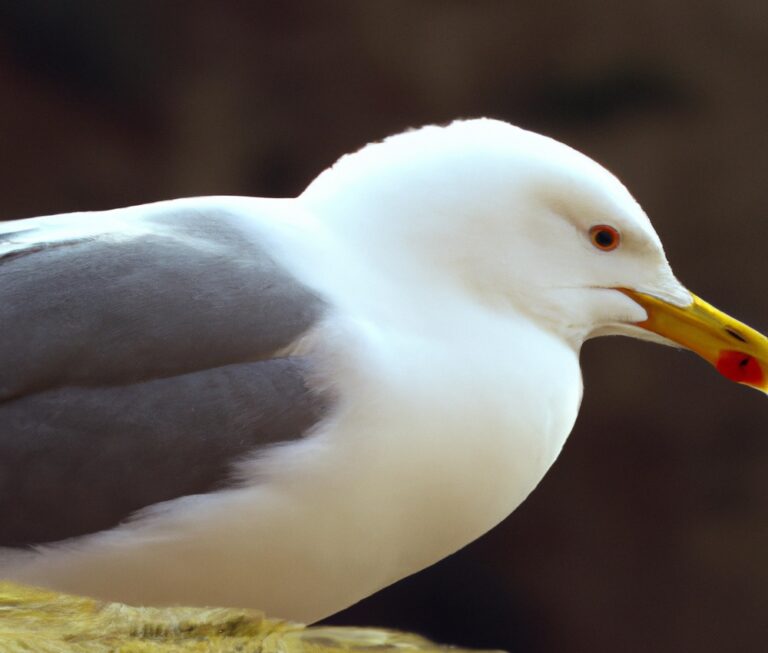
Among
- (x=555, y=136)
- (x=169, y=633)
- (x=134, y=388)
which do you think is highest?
(x=555, y=136)

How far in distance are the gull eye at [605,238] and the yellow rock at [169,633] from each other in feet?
1.99

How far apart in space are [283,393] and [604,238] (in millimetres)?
373

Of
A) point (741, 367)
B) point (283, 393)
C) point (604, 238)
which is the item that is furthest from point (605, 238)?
point (283, 393)

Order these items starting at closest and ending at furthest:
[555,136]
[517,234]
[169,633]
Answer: [169,633] → [517,234] → [555,136]

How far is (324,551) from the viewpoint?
1.18 metres

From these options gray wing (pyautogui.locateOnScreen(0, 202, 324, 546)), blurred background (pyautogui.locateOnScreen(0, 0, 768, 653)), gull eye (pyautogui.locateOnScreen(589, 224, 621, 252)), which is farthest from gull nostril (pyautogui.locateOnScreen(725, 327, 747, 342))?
blurred background (pyautogui.locateOnScreen(0, 0, 768, 653))

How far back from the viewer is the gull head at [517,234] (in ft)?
4.20

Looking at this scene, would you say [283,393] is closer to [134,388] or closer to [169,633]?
[134,388]

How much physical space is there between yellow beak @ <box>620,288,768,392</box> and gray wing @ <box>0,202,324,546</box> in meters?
0.36

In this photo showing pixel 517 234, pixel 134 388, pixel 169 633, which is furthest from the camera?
pixel 517 234

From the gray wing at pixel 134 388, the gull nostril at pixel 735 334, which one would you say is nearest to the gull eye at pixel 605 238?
the gull nostril at pixel 735 334

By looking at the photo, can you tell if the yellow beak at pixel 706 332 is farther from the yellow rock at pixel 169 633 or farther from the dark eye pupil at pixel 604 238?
the yellow rock at pixel 169 633

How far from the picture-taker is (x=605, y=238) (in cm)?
134

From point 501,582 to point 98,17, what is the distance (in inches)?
60.5
